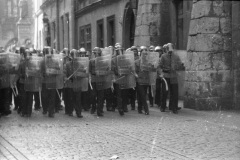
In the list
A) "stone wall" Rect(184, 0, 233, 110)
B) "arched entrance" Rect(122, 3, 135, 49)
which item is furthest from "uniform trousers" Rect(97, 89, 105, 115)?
"arched entrance" Rect(122, 3, 135, 49)

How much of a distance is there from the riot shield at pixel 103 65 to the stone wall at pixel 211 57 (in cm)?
261

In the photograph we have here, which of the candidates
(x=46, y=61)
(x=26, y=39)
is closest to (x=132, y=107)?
(x=46, y=61)

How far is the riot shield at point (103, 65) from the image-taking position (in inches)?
541

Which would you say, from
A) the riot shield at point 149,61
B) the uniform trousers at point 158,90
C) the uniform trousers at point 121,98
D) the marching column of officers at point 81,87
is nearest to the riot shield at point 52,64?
the marching column of officers at point 81,87

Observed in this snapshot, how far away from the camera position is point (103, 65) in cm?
1380

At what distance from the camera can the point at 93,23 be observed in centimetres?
2880

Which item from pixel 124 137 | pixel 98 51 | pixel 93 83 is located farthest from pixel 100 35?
pixel 124 137

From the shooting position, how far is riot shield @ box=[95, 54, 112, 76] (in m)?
13.7

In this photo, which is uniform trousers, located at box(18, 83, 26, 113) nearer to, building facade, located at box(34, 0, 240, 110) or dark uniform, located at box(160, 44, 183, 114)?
dark uniform, located at box(160, 44, 183, 114)

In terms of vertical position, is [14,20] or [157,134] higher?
[14,20]

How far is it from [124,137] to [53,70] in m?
4.57

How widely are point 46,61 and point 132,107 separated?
3170mm

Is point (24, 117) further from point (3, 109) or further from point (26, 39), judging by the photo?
point (26, 39)

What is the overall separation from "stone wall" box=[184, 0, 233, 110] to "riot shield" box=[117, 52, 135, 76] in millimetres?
2065
